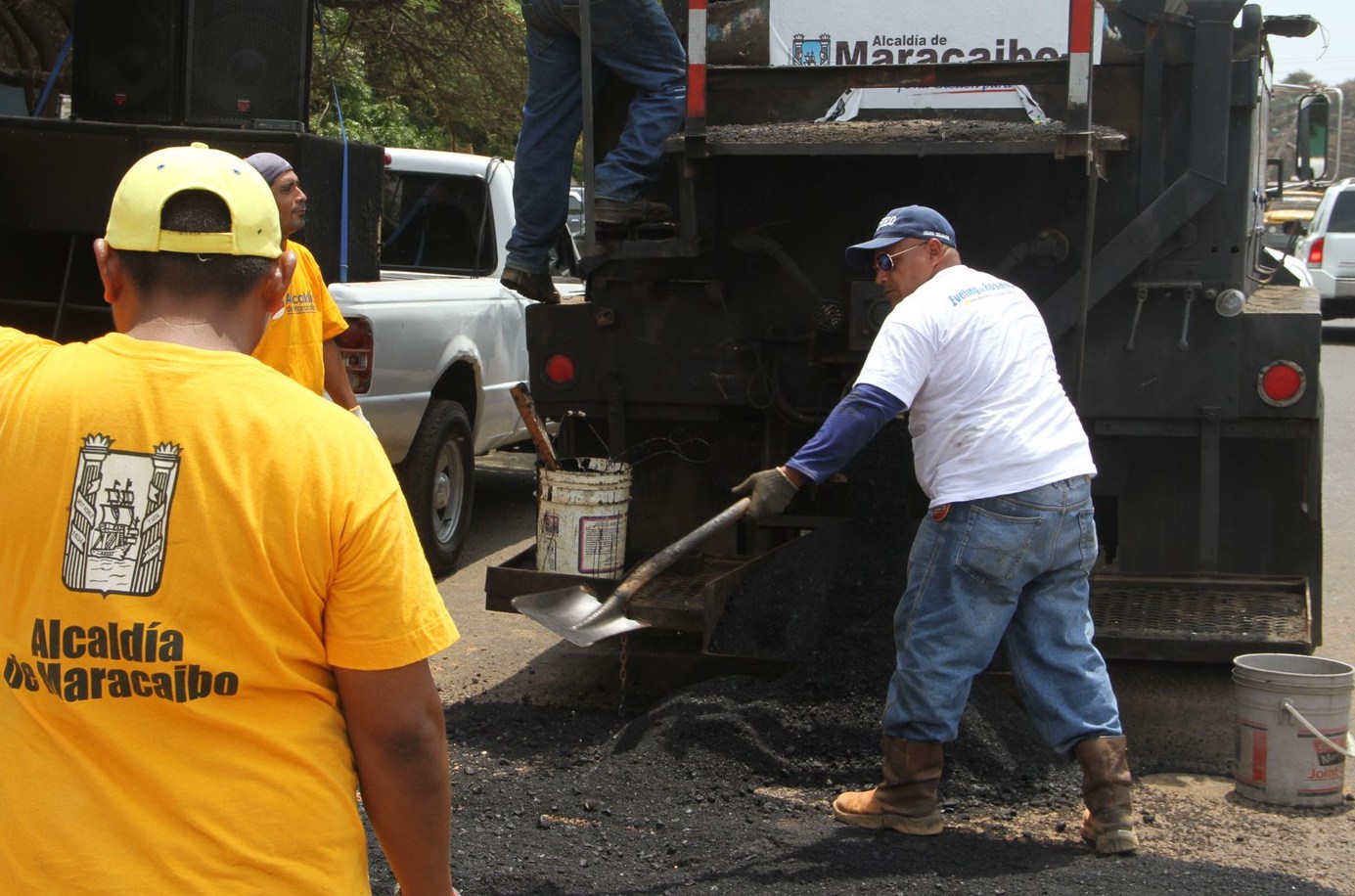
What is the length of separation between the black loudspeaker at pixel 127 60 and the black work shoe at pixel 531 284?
3209 mm

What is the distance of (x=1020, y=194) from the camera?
5559 millimetres

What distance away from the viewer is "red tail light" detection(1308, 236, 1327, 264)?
21.0 meters

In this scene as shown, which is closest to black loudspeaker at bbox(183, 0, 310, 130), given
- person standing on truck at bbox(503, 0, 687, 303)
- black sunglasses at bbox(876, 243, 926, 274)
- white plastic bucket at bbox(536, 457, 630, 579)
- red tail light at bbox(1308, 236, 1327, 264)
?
person standing on truck at bbox(503, 0, 687, 303)

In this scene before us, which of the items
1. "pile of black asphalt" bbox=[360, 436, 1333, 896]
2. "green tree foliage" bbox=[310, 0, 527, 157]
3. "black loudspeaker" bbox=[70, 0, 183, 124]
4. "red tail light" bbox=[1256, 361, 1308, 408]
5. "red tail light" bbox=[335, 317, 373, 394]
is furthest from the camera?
"green tree foliage" bbox=[310, 0, 527, 157]

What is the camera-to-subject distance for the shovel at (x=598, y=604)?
4297mm

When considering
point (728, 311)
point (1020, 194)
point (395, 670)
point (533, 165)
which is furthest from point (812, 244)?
point (395, 670)

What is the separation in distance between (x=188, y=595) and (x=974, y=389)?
2.81 meters

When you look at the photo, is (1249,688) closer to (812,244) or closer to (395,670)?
(812,244)

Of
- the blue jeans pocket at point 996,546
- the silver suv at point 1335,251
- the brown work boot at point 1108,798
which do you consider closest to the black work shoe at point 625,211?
the blue jeans pocket at point 996,546

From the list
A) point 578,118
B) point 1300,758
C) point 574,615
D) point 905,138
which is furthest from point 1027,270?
point 574,615

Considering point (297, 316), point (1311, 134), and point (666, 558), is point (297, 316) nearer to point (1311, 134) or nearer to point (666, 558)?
point (666, 558)

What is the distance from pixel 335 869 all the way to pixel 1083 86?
3.69m

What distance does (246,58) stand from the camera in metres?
8.33

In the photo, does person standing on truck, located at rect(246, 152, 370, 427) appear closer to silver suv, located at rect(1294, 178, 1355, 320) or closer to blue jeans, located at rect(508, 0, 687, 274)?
blue jeans, located at rect(508, 0, 687, 274)
